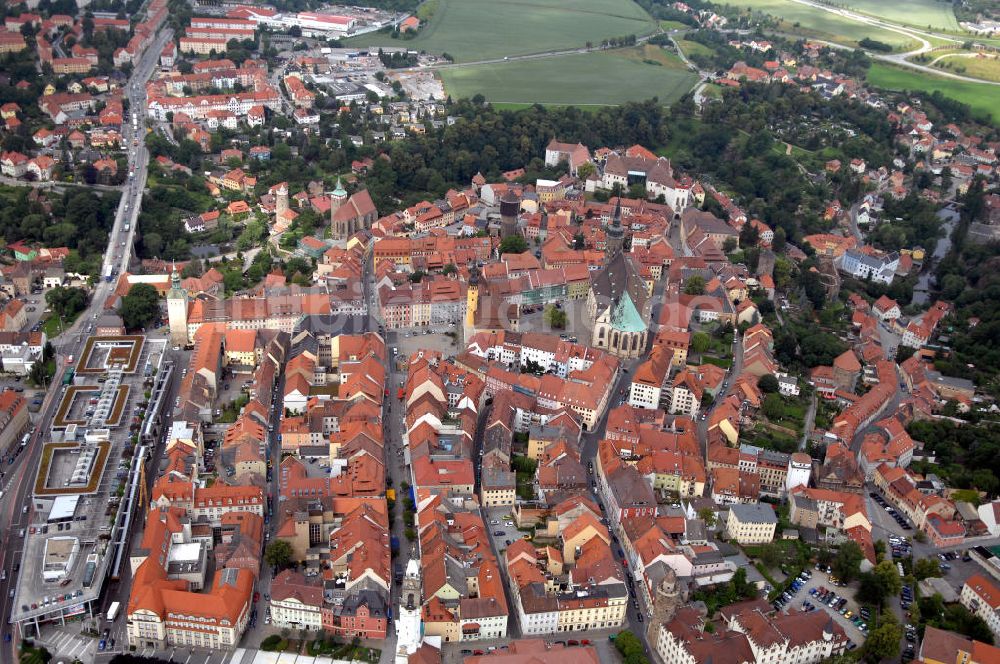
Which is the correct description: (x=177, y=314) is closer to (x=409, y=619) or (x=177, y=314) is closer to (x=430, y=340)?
(x=430, y=340)

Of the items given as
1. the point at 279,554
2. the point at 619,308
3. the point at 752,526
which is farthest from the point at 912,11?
the point at 279,554

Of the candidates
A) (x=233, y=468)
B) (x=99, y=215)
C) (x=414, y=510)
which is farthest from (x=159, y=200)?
(x=414, y=510)

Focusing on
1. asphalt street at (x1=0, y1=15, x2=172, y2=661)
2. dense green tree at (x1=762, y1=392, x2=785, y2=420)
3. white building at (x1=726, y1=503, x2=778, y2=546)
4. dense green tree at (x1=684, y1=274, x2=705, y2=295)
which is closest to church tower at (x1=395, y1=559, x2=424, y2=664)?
asphalt street at (x1=0, y1=15, x2=172, y2=661)

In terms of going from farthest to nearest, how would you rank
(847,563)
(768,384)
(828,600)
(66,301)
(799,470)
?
(66,301) → (768,384) → (799,470) → (847,563) → (828,600)

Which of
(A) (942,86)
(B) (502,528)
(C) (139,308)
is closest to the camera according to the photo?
(B) (502,528)

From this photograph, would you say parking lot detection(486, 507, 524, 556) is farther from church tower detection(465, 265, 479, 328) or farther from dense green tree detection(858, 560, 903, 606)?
church tower detection(465, 265, 479, 328)

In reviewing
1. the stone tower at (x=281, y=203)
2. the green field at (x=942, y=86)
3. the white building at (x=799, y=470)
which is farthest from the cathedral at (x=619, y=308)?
the green field at (x=942, y=86)
